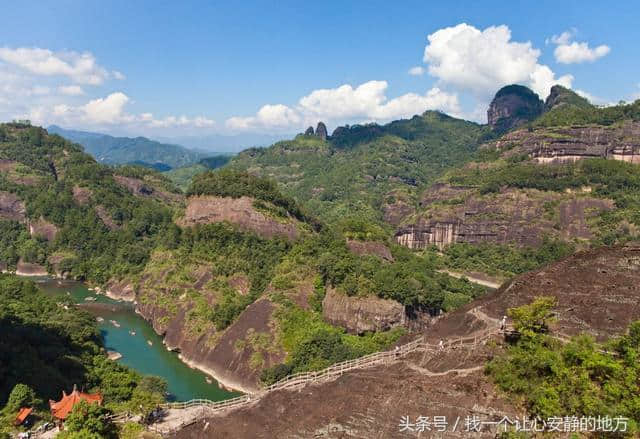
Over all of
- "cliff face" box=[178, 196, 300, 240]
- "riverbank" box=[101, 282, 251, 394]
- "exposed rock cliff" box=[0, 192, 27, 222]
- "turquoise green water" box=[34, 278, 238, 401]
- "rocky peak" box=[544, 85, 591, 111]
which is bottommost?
"turquoise green water" box=[34, 278, 238, 401]

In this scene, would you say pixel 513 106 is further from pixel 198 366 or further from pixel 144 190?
pixel 198 366

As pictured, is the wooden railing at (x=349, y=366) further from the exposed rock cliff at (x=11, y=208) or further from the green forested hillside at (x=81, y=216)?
the exposed rock cliff at (x=11, y=208)

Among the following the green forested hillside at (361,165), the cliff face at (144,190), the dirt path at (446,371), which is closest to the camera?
the dirt path at (446,371)

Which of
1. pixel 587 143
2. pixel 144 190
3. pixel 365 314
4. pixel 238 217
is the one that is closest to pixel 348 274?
pixel 365 314

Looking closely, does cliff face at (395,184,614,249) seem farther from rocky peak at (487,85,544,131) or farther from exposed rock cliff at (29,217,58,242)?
rocky peak at (487,85,544,131)

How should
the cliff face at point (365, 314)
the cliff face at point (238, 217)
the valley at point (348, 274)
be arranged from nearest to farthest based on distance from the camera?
the valley at point (348, 274)
the cliff face at point (365, 314)
the cliff face at point (238, 217)

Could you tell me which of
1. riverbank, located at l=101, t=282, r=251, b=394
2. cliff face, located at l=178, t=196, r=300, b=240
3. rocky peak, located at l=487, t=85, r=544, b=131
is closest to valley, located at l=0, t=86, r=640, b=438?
riverbank, located at l=101, t=282, r=251, b=394

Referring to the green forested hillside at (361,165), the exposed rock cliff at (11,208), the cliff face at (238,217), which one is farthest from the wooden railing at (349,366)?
the green forested hillside at (361,165)
